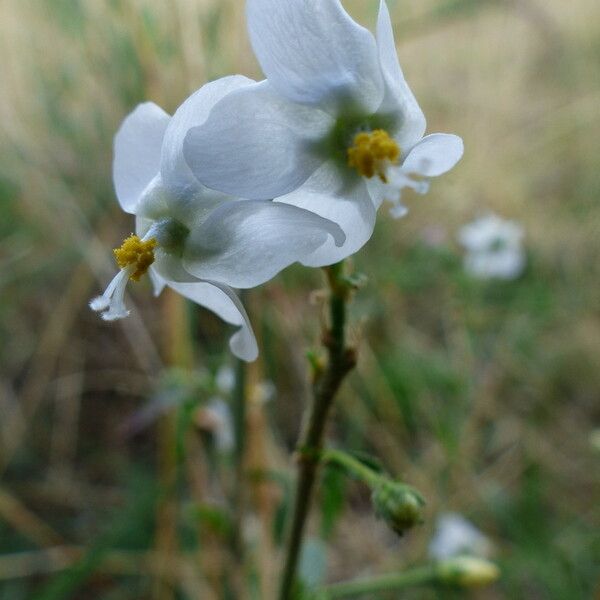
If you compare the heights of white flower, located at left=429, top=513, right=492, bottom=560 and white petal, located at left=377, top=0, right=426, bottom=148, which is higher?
white petal, located at left=377, top=0, right=426, bottom=148

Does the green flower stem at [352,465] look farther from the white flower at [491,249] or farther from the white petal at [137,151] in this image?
the white flower at [491,249]

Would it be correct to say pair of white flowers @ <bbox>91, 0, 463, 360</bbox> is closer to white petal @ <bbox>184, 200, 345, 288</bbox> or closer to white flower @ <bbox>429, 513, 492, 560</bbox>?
white petal @ <bbox>184, 200, 345, 288</bbox>

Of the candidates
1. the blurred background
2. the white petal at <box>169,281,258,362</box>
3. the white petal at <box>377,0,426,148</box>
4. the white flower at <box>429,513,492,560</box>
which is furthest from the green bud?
the white flower at <box>429,513,492,560</box>

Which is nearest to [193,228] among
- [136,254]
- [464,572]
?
[136,254]

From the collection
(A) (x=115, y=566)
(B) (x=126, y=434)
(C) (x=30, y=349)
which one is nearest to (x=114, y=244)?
(C) (x=30, y=349)

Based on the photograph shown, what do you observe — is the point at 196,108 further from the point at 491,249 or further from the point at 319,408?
the point at 491,249
